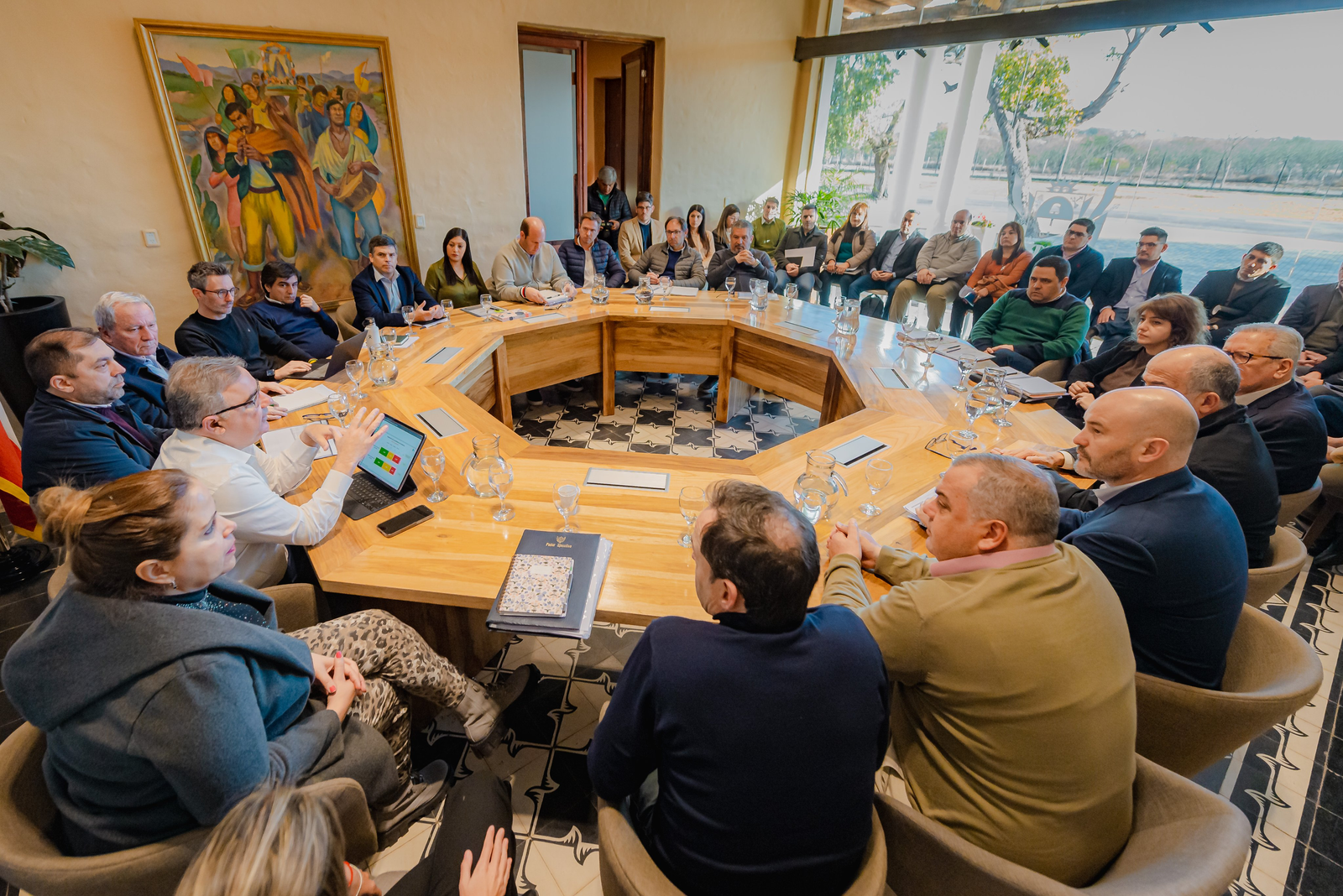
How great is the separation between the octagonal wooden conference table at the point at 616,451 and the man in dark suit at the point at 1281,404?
2.22 ft

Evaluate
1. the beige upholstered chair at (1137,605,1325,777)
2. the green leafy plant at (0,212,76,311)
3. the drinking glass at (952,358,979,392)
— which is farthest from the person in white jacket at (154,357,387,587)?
the green leafy plant at (0,212,76,311)

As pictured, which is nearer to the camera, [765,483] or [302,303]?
[765,483]

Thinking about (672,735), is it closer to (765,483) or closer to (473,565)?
(473,565)

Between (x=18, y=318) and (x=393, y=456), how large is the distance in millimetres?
3560

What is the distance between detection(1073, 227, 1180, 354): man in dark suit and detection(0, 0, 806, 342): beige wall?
14.0 ft

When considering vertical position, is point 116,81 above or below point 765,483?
above

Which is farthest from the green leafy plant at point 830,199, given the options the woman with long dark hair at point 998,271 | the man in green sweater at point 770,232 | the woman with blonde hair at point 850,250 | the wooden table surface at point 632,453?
the wooden table surface at point 632,453

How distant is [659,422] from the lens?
15.1 feet

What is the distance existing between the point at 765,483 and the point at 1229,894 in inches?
71.3

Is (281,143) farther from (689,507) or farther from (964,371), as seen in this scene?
(964,371)

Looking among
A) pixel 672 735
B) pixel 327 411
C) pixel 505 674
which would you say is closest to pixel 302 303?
pixel 327 411

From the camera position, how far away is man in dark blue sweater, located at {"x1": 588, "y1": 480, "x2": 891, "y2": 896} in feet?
3.31

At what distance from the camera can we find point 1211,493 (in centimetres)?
162

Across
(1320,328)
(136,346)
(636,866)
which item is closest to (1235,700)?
(636,866)
